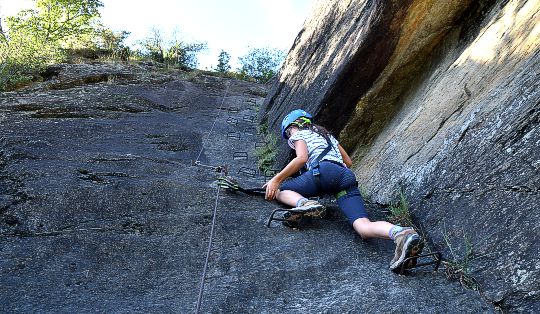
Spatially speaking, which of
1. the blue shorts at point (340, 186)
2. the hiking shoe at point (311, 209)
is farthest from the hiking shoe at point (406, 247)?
the hiking shoe at point (311, 209)

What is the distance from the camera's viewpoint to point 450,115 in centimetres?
500

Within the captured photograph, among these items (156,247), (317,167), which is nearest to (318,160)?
(317,167)

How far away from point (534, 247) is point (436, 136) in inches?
82.5

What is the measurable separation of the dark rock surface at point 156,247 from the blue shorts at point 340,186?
224mm

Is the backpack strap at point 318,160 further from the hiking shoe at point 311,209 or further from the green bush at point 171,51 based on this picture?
the green bush at point 171,51

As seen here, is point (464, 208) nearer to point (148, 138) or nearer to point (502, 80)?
point (502, 80)

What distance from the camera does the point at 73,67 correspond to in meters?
13.3

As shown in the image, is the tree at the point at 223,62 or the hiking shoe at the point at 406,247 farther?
the tree at the point at 223,62

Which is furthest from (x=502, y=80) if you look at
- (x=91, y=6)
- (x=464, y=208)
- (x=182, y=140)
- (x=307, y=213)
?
(x=91, y=6)

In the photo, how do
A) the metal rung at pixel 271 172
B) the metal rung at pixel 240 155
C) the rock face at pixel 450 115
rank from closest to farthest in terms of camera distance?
the rock face at pixel 450 115
the metal rung at pixel 271 172
the metal rung at pixel 240 155

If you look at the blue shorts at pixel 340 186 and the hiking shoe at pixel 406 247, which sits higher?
the blue shorts at pixel 340 186

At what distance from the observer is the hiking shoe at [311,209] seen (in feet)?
13.9

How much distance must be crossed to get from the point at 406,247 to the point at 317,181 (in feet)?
4.66

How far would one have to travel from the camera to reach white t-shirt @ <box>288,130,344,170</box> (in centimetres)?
474
